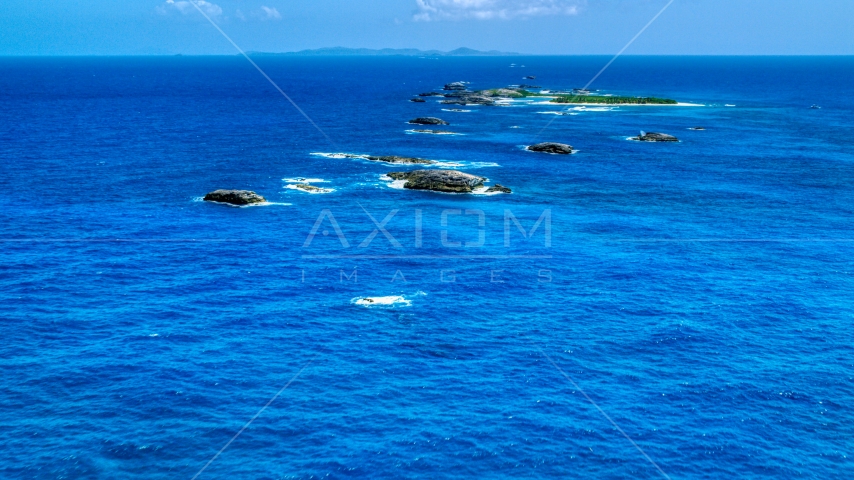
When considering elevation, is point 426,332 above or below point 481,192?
below

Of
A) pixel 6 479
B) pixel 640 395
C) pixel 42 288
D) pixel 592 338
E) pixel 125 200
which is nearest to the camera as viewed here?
pixel 6 479

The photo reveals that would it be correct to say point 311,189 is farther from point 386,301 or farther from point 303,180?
point 386,301

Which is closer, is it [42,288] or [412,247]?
[42,288]

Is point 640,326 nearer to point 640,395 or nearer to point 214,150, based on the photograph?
point 640,395

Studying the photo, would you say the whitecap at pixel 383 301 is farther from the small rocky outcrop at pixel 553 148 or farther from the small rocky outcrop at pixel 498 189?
the small rocky outcrop at pixel 553 148

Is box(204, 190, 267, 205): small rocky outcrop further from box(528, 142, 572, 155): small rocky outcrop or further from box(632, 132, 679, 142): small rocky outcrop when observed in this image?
box(632, 132, 679, 142): small rocky outcrop

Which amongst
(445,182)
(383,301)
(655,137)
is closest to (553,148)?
(655,137)

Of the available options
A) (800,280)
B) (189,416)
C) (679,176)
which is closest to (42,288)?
(189,416)
